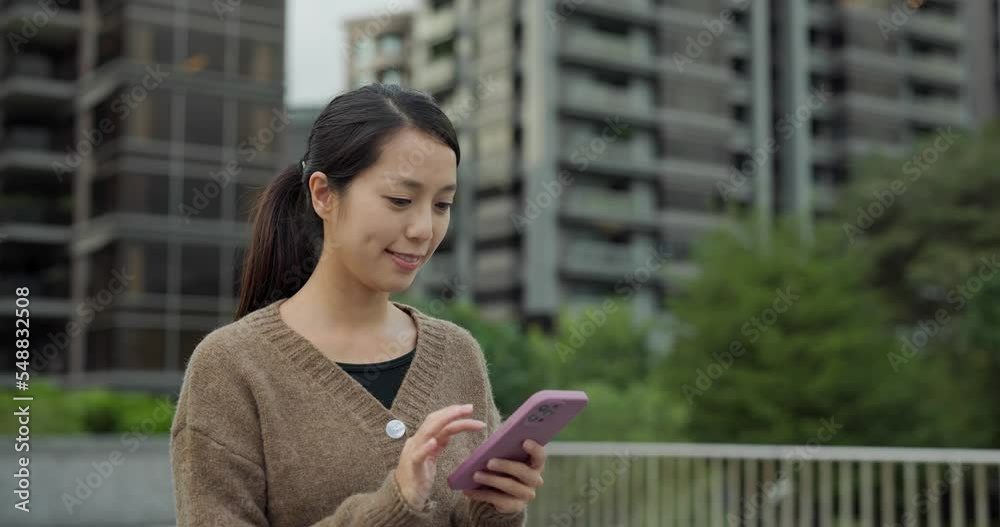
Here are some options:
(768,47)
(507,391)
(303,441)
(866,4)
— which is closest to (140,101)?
(507,391)

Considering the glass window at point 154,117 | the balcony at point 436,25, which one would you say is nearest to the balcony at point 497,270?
the balcony at point 436,25

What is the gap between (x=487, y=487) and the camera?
1642 millimetres

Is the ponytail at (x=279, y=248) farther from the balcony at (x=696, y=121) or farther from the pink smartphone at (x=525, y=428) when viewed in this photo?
the balcony at (x=696, y=121)

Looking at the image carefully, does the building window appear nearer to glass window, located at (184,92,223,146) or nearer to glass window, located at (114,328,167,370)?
glass window, located at (184,92,223,146)

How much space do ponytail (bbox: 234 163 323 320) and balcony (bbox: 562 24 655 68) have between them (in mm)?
37202

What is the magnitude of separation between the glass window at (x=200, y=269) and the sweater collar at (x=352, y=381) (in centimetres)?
2121

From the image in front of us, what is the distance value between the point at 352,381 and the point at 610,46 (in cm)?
3906

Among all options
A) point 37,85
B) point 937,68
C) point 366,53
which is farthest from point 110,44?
point 937,68

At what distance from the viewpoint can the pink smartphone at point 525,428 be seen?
1.47 m

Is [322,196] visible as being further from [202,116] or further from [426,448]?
[202,116]

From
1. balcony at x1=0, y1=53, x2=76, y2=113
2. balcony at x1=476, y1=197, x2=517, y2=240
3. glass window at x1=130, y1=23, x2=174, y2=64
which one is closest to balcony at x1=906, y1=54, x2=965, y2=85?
balcony at x1=476, y1=197, x2=517, y2=240

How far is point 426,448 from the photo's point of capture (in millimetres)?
1475

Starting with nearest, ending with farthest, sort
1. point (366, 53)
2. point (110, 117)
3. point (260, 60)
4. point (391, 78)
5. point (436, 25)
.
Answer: point (391, 78) → point (260, 60) → point (110, 117) → point (436, 25) → point (366, 53)

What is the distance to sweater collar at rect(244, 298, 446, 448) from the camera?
5.52ft
